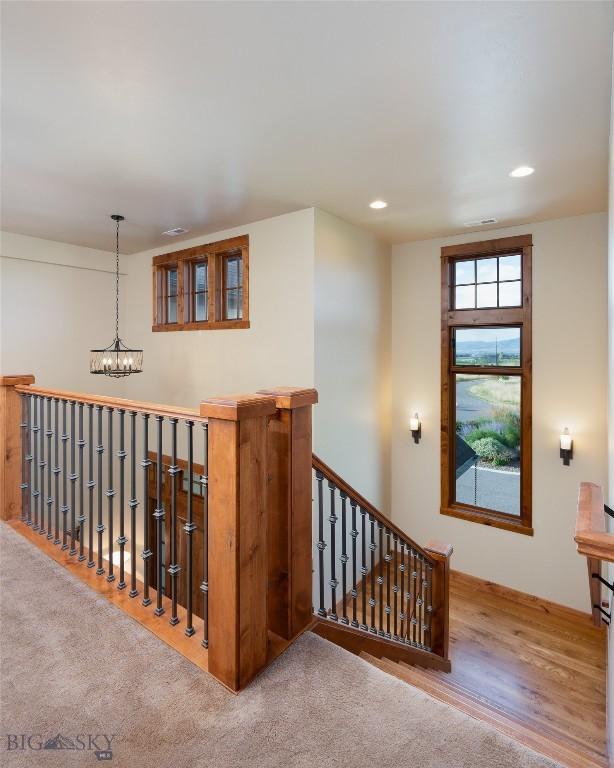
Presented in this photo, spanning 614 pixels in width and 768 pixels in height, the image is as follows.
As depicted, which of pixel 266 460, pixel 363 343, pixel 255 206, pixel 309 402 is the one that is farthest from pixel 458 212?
pixel 266 460

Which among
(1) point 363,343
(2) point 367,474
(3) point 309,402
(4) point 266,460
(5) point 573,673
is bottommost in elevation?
(5) point 573,673

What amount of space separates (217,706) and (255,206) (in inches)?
152

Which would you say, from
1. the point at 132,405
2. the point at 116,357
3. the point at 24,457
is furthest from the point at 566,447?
the point at 116,357

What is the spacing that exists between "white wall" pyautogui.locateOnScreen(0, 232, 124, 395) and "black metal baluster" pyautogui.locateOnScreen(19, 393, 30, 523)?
8.81 ft

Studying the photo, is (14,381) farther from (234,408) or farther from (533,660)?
(533,660)

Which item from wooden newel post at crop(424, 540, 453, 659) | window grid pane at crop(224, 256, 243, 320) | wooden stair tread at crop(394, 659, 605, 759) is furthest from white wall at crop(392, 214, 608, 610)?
window grid pane at crop(224, 256, 243, 320)

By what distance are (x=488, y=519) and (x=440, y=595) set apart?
1.97 m

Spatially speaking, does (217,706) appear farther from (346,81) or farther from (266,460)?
(346,81)

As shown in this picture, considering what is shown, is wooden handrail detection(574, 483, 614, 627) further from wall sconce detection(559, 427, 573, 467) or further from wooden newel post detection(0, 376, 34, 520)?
wooden newel post detection(0, 376, 34, 520)

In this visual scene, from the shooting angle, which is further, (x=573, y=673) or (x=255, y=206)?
(x=255, y=206)

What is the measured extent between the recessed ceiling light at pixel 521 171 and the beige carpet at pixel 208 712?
134 inches

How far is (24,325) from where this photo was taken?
17.5ft

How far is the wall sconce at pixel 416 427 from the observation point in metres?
5.45

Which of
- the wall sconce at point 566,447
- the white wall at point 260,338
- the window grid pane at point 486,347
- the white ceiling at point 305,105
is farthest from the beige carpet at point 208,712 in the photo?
the window grid pane at point 486,347
